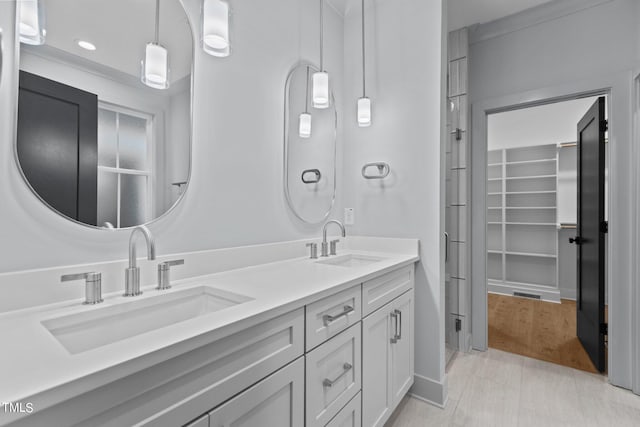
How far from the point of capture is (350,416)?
46.9 inches

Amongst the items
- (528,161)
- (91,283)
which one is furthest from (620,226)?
(91,283)

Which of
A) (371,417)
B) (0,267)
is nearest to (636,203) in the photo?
(371,417)

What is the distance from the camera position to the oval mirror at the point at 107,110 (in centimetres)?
90

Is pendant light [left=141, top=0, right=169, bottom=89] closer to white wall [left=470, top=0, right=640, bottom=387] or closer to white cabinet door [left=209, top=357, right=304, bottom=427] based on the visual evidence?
white cabinet door [left=209, top=357, right=304, bottom=427]

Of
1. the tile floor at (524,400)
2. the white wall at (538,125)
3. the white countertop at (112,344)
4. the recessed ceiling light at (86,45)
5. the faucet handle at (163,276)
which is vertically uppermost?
the white wall at (538,125)

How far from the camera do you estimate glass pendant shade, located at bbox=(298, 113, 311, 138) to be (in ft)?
6.10

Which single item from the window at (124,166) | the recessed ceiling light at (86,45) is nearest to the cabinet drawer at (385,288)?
the window at (124,166)

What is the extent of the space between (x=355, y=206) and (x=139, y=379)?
178cm

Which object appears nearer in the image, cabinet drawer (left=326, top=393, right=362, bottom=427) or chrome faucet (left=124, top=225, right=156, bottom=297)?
chrome faucet (left=124, top=225, right=156, bottom=297)

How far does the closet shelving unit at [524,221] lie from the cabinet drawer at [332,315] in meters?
Result: 3.56

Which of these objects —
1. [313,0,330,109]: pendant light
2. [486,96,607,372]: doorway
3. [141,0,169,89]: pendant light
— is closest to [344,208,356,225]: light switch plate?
[313,0,330,109]: pendant light

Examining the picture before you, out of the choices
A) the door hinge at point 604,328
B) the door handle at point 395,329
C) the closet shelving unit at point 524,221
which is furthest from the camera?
the closet shelving unit at point 524,221

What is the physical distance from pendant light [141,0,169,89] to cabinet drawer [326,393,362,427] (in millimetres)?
1456

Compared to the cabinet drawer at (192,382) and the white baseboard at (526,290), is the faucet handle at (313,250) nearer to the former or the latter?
the cabinet drawer at (192,382)
